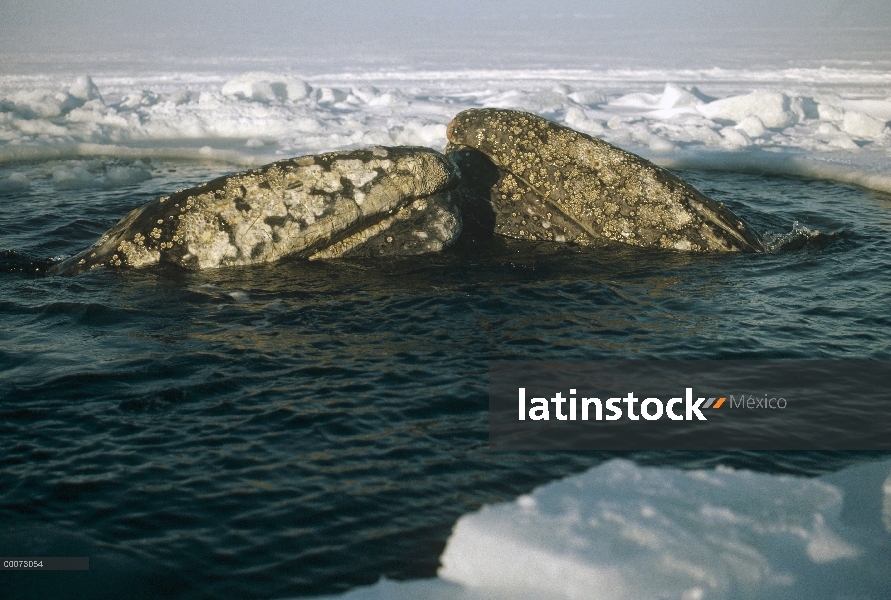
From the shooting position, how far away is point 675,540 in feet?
13.0

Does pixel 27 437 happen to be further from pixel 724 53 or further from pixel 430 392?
pixel 724 53

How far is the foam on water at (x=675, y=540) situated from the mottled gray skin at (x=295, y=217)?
4.53 meters

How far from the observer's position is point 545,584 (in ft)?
12.1

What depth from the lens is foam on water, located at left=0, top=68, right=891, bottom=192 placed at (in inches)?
584

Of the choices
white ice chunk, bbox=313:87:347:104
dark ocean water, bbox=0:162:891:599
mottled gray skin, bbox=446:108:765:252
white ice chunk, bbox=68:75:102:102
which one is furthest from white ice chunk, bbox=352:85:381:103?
dark ocean water, bbox=0:162:891:599

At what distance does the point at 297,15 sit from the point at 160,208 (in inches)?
3655

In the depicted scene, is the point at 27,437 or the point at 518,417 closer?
the point at 27,437

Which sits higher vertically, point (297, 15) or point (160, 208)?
point (297, 15)

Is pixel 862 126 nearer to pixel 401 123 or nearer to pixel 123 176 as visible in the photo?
pixel 401 123

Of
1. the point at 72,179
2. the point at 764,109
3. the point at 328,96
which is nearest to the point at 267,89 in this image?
the point at 328,96

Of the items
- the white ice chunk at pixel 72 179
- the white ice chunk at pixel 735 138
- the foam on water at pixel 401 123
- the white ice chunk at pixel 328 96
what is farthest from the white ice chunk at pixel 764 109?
the white ice chunk at pixel 72 179

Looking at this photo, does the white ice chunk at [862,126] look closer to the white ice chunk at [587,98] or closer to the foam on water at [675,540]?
the white ice chunk at [587,98]

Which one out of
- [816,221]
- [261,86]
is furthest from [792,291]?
[261,86]

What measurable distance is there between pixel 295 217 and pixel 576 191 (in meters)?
3.18
